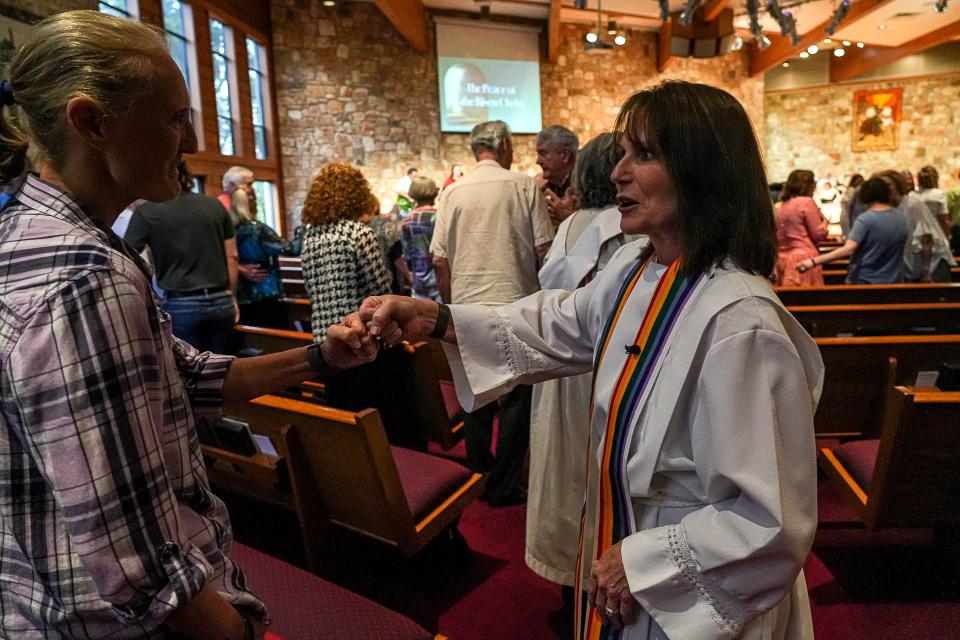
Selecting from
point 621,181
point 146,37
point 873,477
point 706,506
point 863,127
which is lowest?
point 873,477

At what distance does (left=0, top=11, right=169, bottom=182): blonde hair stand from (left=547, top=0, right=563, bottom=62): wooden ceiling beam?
34.0ft

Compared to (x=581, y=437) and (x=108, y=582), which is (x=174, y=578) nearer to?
(x=108, y=582)

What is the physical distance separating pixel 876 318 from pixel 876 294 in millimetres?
1064

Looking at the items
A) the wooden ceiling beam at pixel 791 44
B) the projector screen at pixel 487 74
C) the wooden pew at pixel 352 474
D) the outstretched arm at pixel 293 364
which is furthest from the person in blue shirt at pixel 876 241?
the projector screen at pixel 487 74

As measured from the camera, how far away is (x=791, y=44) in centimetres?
1135

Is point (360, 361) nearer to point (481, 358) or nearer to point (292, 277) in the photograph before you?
point (481, 358)

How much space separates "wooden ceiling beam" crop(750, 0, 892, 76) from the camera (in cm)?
960

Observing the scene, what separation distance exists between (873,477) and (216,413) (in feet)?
6.03

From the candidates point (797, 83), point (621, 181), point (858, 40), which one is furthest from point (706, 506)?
point (797, 83)

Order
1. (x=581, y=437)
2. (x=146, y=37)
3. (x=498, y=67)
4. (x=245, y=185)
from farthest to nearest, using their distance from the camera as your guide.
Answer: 1. (x=498, y=67)
2. (x=245, y=185)
3. (x=581, y=437)
4. (x=146, y=37)

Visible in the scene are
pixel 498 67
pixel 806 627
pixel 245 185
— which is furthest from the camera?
pixel 498 67

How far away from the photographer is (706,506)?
3.31 ft

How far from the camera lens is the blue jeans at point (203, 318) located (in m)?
3.33

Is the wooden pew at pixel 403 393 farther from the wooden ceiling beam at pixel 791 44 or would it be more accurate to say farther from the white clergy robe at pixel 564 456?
the wooden ceiling beam at pixel 791 44
